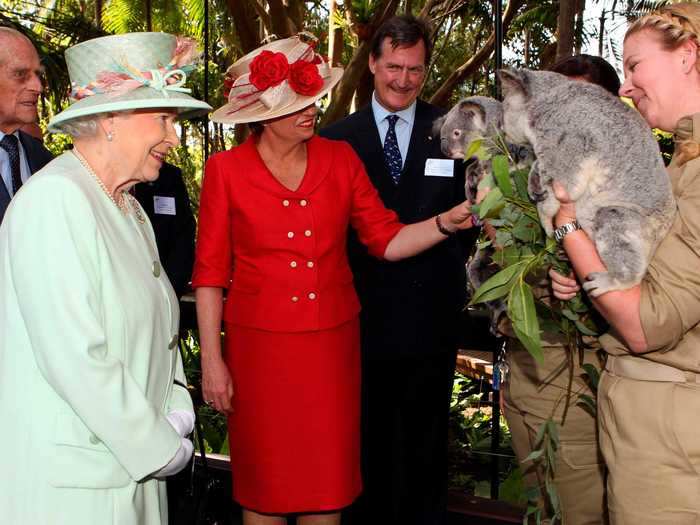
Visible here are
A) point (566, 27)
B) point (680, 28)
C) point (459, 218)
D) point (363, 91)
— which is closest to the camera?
point (680, 28)

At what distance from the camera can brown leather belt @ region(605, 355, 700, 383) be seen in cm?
168

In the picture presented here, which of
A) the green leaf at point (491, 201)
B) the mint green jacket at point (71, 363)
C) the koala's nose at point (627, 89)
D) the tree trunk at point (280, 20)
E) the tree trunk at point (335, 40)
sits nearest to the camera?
the mint green jacket at point (71, 363)

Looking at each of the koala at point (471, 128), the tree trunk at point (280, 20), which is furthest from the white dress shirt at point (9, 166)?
the tree trunk at point (280, 20)

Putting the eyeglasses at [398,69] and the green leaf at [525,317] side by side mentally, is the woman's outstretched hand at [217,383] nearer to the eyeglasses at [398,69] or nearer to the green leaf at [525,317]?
the green leaf at [525,317]

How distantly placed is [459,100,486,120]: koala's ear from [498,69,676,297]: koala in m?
0.43

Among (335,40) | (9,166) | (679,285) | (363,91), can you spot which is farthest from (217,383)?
(335,40)

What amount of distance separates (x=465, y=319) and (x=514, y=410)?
0.87 metres

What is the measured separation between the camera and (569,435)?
7.38 feet

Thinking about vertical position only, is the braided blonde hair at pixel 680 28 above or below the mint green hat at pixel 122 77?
above

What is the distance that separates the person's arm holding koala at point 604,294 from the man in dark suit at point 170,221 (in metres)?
1.85

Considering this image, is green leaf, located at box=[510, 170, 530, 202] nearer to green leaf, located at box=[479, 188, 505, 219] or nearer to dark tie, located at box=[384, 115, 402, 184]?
green leaf, located at box=[479, 188, 505, 219]

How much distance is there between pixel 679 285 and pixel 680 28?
1.70 feet

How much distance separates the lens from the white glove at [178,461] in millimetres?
1703

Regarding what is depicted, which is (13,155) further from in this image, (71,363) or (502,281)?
(502,281)
